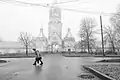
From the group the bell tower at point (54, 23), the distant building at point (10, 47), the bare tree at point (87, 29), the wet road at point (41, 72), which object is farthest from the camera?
the bell tower at point (54, 23)

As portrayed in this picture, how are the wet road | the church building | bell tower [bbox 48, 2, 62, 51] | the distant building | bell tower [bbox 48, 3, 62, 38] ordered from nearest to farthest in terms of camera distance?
the wet road, the church building, the distant building, bell tower [bbox 48, 2, 62, 51], bell tower [bbox 48, 3, 62, 38]

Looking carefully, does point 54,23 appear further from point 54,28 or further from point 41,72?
point 41,72

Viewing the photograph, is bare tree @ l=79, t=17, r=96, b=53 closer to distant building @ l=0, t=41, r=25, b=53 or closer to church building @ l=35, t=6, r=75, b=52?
church building @ l=35, t=6, r=75, b=52

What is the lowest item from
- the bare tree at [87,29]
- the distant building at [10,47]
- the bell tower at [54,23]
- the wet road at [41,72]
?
the wet road at [41,72]

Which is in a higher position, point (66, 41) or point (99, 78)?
point (66, 41)

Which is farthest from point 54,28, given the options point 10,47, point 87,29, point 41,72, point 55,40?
point 41,72

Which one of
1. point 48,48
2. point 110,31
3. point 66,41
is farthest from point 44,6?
point 66,41

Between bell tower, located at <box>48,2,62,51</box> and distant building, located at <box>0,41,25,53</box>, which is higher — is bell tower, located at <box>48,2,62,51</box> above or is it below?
above

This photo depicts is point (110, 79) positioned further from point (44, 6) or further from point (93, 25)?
point (93, 25)

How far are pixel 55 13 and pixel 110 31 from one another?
47.8m

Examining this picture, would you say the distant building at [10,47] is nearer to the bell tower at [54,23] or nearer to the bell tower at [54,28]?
the bell tower at [54,28]

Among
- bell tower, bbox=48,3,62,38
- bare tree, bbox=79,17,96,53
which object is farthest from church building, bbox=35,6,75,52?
bare tree, bbox=79,17,96,53

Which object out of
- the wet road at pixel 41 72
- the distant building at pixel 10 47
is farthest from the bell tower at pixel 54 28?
the wet road at pixel 41 72

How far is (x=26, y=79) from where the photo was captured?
733 centimetres
